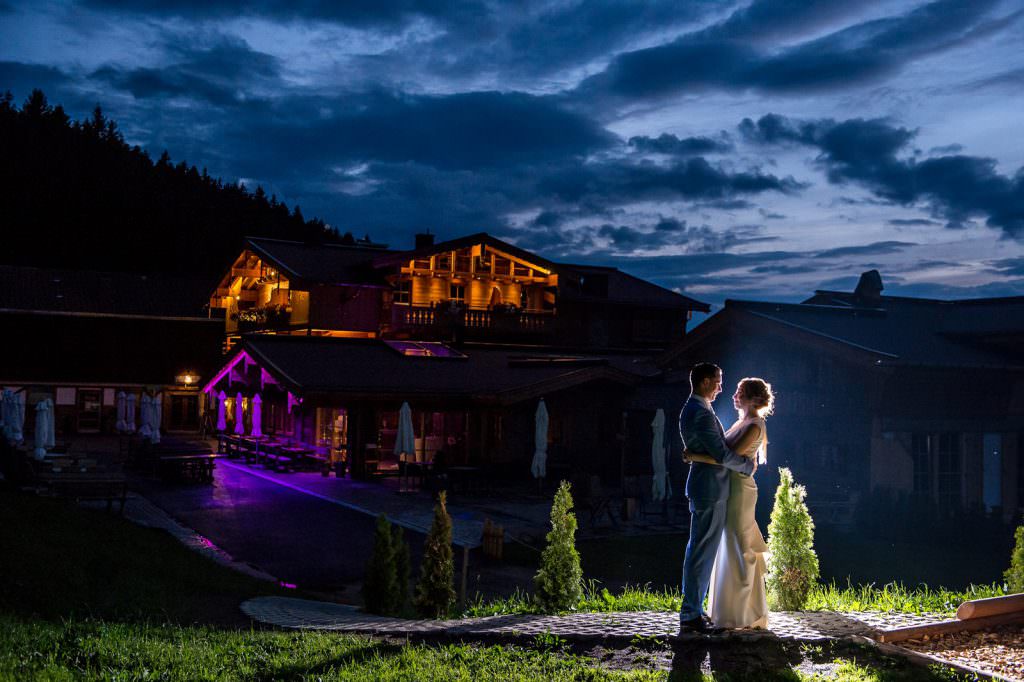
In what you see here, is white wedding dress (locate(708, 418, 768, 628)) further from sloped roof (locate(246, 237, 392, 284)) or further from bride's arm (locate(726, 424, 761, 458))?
sloped roof (locate(246, 237, 392, 284))

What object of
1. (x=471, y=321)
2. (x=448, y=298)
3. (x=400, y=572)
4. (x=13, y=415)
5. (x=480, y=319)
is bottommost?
(x=400, y=572)

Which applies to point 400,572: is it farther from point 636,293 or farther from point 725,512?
point 636,293

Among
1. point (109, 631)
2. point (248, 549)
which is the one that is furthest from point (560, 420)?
point (109, 631)

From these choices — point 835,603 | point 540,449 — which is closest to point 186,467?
point 540,449

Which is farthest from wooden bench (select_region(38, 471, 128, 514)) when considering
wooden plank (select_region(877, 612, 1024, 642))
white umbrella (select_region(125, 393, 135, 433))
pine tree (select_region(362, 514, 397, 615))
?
white umbrella (select_region(125, 393, 135, 433))

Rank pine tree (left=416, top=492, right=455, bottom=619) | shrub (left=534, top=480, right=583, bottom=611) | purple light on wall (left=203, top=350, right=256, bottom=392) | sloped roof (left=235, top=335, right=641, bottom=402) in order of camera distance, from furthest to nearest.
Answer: purple light on wall (left=203, top=350, right=256, bottom=392) → sloped roof (left=235, top=335, right=641, bottom=402) → pine tree (left=416, top=492, right=455, bottom=619) → shrub (left=534, top=480, right=583, bottom=611)

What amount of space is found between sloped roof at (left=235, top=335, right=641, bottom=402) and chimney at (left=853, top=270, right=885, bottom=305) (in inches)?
274

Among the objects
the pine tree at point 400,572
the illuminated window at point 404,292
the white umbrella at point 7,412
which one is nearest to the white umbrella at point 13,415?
the white umbrella at point 7,412

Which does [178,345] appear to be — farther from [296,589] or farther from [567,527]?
[567,527]

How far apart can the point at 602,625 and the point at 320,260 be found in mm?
32764

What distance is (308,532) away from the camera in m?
18.7

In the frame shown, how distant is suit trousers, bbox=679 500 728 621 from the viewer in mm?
7797

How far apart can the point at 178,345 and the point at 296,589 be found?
120 ft

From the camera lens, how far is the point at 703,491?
7.79 meters
